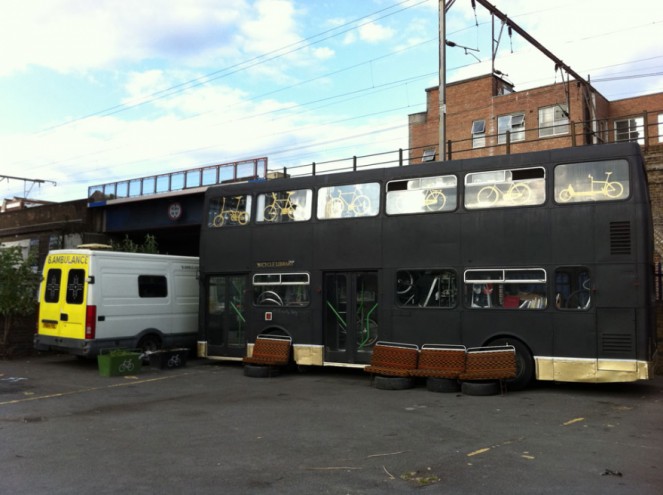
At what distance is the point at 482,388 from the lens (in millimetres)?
10266

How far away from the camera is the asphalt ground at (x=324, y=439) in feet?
17.8

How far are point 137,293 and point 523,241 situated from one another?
30.5 feet

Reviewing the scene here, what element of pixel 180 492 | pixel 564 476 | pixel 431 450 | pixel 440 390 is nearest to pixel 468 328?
pixel 440 390

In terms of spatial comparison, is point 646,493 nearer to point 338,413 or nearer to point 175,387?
point 338,413

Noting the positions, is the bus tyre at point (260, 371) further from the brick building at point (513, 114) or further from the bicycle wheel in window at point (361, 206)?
the brick building at point (513, 114)

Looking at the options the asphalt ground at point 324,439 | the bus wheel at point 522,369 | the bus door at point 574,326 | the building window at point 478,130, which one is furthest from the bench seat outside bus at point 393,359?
the building window at point 478,130

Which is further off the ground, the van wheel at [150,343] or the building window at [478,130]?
the building window at [478,130]

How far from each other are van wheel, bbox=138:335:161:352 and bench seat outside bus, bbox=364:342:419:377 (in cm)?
634

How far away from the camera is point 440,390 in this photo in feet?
35.1

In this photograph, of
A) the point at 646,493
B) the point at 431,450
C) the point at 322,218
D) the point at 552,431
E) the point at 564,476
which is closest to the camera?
the point at 646,493

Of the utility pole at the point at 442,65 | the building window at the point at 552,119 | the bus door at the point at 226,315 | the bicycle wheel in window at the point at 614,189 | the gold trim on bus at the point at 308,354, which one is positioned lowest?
the gold trim on bus at the point at 308,354

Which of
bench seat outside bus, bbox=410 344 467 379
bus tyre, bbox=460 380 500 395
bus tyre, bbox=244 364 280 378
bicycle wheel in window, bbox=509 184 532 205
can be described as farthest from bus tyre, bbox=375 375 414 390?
bicycle wheel in window, bbox=509 184 532 205

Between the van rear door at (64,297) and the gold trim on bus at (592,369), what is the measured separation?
1008cm

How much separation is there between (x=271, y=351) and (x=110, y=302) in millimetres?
4117
